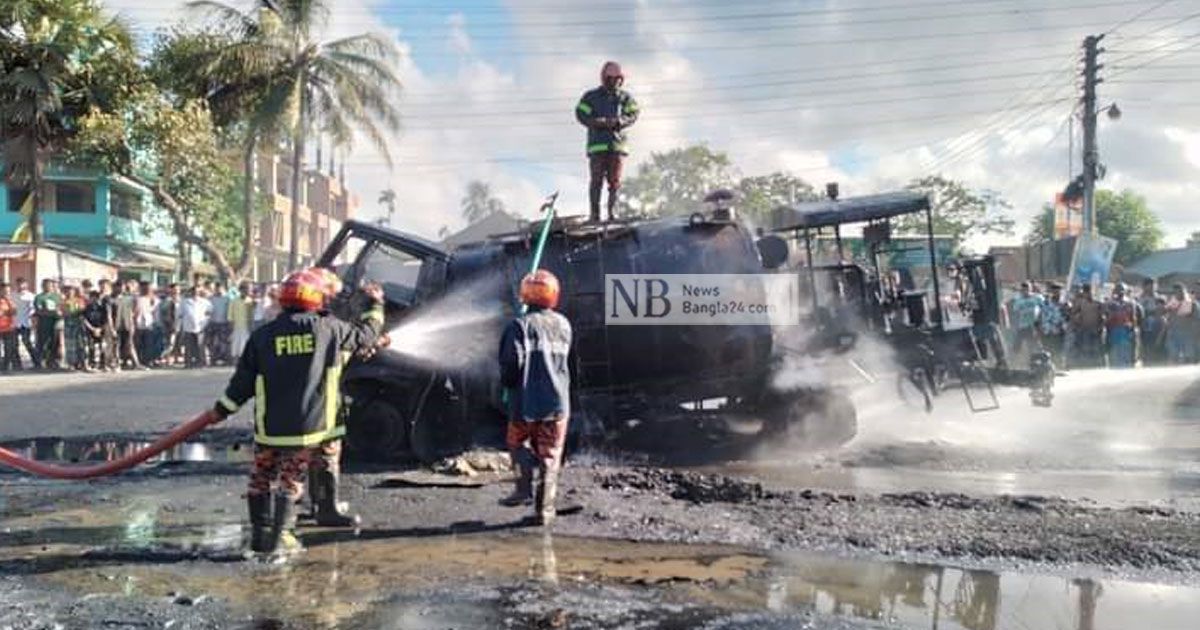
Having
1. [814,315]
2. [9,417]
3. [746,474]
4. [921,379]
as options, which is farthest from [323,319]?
[9,417]

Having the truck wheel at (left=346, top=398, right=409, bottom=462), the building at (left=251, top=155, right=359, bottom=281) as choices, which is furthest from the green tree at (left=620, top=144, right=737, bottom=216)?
the truck wheel at (left=346, top=398, right=409, bottom=462)

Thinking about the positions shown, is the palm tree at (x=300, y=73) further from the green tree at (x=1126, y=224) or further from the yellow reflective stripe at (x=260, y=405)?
the green tree at (x=1126, y=224)

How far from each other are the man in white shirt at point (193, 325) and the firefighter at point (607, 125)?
11.2 m

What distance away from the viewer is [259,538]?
5531mm

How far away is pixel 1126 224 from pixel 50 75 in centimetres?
5284

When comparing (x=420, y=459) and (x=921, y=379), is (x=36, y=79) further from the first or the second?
(x=921, y=379)

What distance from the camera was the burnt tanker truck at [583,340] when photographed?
8508 mm

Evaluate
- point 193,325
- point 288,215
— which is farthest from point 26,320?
point 288,215

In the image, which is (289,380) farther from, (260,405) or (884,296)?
(884,296)

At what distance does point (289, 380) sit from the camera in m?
5.65

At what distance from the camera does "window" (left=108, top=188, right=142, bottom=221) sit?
3525 centimetres

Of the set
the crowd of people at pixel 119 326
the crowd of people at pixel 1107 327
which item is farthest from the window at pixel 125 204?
the crowd of people at pixel 1107 327

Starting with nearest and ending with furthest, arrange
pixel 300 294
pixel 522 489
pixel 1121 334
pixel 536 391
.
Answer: pixel 300 294
pixel 536 391
pixel 522 489
pixel 1121 334

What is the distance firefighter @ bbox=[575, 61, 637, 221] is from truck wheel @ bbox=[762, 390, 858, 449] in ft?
8.79
